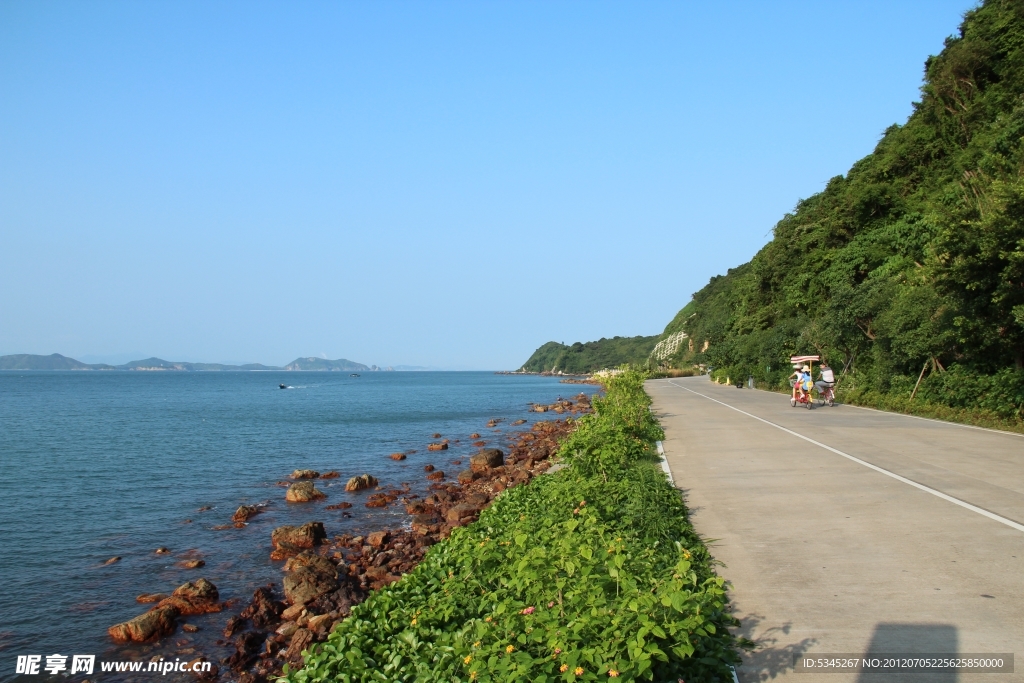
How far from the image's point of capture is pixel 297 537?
13812 millimetres

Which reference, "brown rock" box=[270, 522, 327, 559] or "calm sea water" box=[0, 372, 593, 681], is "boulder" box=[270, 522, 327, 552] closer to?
"brown rock" box=[270, 522, 327, 559]

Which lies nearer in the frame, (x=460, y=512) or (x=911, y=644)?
(x=911, y=644)

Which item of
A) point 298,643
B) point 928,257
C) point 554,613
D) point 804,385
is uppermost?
point 928,257

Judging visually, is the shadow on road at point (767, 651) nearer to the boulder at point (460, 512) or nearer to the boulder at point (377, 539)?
the boulder at point (377, 539)

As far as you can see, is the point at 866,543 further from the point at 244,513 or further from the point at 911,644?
the point at 244,513

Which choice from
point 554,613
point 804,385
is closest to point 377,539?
point 554,613

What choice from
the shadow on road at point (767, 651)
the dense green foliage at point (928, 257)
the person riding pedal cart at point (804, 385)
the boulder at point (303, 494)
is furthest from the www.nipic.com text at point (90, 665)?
the person riding pedal cart at point (804, 385)

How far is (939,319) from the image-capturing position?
21.3 metres

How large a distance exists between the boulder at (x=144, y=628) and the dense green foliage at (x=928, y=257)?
16.6 meters

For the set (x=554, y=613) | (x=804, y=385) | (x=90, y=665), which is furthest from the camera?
(x=804, y=385)

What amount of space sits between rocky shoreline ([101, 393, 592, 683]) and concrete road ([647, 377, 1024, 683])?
477cm

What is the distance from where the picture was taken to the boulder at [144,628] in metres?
9.55

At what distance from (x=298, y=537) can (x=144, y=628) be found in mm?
4289

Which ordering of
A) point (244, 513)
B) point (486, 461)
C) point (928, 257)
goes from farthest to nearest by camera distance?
point (486, 461), point (928, 257), point (244, 513)
